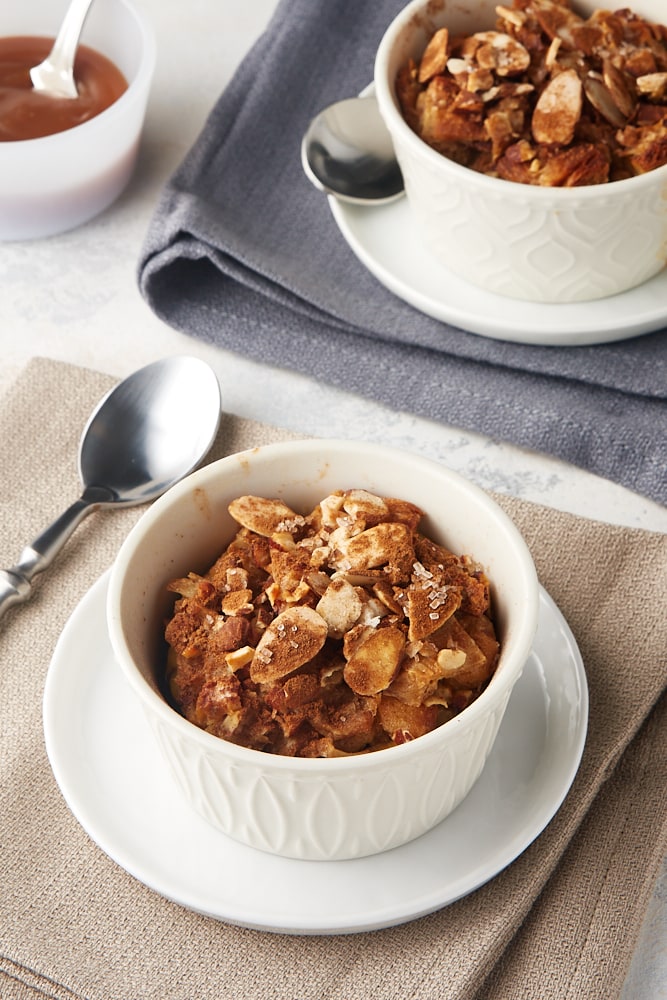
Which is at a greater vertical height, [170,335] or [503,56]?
[503,56]

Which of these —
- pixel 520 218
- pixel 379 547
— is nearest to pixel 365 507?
pixel 379 547

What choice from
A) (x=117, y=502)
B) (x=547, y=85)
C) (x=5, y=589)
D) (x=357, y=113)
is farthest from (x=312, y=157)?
(x=5, y=589)

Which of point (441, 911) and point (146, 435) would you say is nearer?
point (441, 911)

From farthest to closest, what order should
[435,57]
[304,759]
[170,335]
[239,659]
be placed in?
[170,335]
[435,57]
[239,659]
[304,759]

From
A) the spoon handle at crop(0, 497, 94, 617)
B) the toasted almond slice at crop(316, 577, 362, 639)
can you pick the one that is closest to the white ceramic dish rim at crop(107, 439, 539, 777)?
the toasted almond slice at crop(316, 577, 362, 639)

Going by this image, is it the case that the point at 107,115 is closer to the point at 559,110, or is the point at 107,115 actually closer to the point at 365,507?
the point at 559,110

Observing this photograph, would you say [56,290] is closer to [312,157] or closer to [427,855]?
[312,157]

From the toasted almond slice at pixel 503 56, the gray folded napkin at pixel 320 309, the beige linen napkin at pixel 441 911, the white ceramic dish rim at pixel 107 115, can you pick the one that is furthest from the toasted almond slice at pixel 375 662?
the white ceramic dish rim at pixel 107 115
